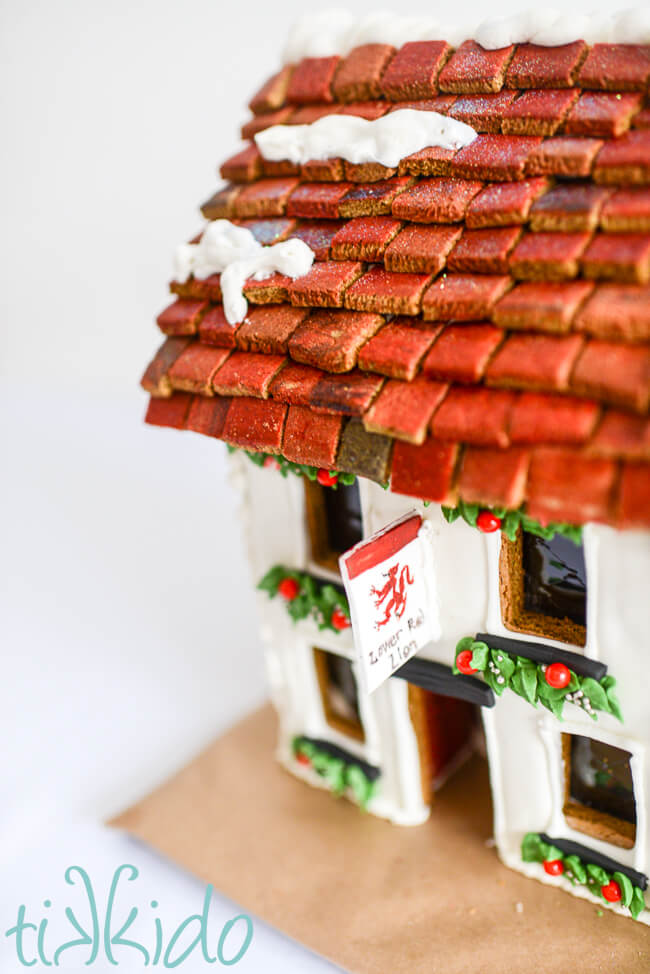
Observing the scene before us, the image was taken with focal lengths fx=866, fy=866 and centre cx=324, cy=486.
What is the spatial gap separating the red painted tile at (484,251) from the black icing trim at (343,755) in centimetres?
139

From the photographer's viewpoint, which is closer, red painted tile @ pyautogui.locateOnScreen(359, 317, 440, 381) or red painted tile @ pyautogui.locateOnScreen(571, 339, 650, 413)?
red painted tile @ pyautogui.locateOnScreen(571, 339, 650, 413)

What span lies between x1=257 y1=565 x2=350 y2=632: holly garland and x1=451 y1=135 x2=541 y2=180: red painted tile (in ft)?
3.38

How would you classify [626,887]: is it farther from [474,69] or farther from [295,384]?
[474,69]

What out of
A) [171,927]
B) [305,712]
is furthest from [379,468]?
[171,927]

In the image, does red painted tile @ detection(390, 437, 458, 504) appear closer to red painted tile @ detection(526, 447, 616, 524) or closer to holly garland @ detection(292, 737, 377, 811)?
red painted tile @ detection(526, 447, 616, 524)

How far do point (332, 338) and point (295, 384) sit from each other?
0.40 feet

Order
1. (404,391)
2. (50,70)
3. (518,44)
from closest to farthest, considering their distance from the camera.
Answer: (404,391)
(518,44)
(50,70)

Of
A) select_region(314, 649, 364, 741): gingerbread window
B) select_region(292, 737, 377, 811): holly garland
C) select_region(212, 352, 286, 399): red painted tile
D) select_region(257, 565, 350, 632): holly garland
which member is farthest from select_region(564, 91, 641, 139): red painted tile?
select_region(292, 737, 377, 811): holly garland

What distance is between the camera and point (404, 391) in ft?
5.31

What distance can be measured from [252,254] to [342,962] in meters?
1.64

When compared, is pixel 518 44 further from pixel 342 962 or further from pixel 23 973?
pixel 23 973

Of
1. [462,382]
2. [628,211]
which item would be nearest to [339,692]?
[462,382]

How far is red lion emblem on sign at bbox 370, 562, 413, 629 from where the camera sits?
1780 millimetres

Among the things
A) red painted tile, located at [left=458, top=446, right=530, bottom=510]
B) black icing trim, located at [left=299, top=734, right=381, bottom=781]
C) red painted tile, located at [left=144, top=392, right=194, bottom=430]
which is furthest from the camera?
black icing trim, located at [left=299, top=734, right=381, bottom=781]
